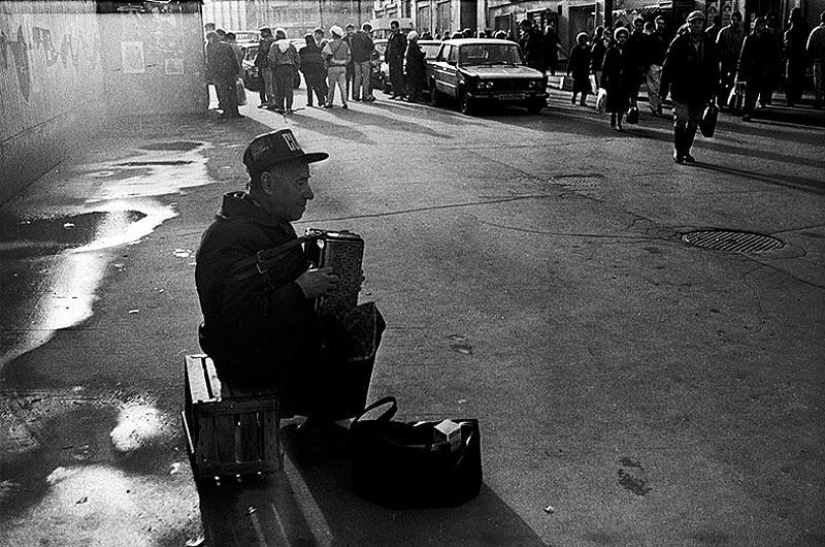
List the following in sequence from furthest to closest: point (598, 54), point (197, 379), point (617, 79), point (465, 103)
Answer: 1. point (465, 103)
2. point (598, 54)
3. point (617, 79)
4. point (197, 379)

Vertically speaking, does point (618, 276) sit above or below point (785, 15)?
below

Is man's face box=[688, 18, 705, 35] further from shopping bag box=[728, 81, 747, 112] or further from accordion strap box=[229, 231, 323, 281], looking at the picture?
A: accordion strap box=[229, 231, 323, 281]

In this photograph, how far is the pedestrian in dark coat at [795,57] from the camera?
2047 centimetres

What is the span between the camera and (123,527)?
3734mm

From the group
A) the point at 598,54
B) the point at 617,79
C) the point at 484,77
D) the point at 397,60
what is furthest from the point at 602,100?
the point at 397,60

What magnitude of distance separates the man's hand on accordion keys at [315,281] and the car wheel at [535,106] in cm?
1739

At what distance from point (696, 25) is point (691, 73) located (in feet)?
2.13

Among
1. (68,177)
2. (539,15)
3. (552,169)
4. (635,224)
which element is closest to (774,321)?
(635,224)

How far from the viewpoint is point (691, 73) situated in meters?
12.1

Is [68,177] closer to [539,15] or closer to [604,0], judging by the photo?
[604,0]

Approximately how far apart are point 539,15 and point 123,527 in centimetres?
3771

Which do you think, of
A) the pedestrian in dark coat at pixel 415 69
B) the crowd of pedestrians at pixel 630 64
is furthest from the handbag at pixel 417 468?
the pedestrian in dark coat at pixel 415 69

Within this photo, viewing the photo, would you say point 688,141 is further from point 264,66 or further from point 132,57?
point 132,57

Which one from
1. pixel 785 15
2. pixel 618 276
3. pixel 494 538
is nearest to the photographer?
pixel 494 538
